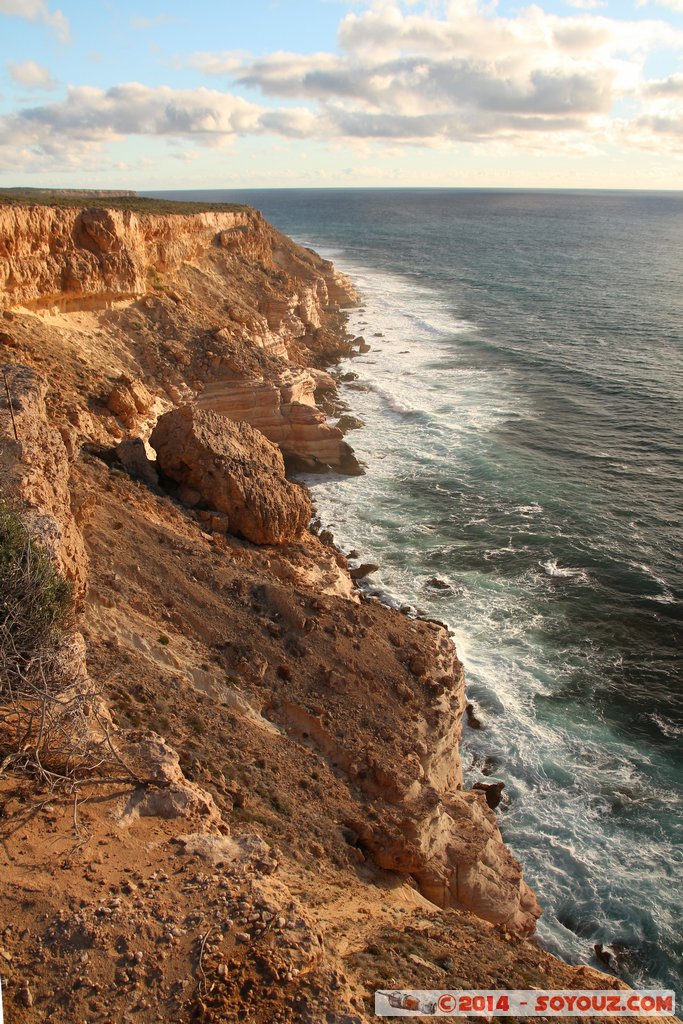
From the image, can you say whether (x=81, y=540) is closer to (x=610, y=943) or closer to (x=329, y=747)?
(x=329, y=747)

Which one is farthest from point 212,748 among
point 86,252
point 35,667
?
point 86,252

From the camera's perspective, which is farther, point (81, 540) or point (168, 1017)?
point (81, 540)

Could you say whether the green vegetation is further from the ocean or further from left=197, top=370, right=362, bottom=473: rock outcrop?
left=197, top=370, right=362, bottom=473: rock outcrop

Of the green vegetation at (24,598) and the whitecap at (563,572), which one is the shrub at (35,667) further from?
the whitecap at (563,572)

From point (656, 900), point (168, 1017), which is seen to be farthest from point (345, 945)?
point (656, 900)

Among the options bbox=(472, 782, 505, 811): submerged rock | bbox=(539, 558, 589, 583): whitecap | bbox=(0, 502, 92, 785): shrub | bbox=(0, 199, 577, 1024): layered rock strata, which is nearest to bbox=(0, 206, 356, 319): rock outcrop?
bbox=(0, 199, 577, 1024): layered rock strata

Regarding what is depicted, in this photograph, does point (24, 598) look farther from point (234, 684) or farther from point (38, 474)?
point (234, 684)
